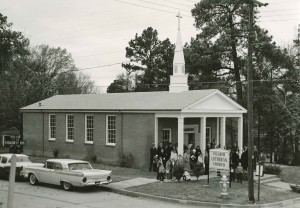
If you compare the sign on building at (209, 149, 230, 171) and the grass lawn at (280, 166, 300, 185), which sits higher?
the sign on building at (209, 149, 230, 171)

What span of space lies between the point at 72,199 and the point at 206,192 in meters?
6.12

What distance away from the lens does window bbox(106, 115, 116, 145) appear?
31.5 metres

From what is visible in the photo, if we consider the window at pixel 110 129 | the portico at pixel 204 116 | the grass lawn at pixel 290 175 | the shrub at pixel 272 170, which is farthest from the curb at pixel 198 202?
the window at pixel 110 129

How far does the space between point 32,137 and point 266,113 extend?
69.8 feet

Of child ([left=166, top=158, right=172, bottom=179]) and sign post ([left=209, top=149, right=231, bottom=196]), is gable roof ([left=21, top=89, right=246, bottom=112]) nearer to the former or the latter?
child ([left=166, top=158, right=172, bottom=179])

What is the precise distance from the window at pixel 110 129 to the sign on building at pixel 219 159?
10845 millimetres

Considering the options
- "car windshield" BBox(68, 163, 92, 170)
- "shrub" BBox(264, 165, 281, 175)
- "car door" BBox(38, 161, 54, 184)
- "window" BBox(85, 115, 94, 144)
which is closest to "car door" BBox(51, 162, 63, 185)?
"car door" BBox(38, 161, 54, 184)

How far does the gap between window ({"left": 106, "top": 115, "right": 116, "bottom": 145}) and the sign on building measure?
10.8 m

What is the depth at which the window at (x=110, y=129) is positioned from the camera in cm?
3148

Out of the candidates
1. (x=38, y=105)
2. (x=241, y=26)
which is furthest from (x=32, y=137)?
(x=241, y=26)

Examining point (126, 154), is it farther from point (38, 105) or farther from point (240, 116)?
point (38, 105)

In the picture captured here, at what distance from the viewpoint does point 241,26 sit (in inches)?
1654

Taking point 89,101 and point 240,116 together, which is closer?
point 240,116

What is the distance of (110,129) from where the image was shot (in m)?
31.7
